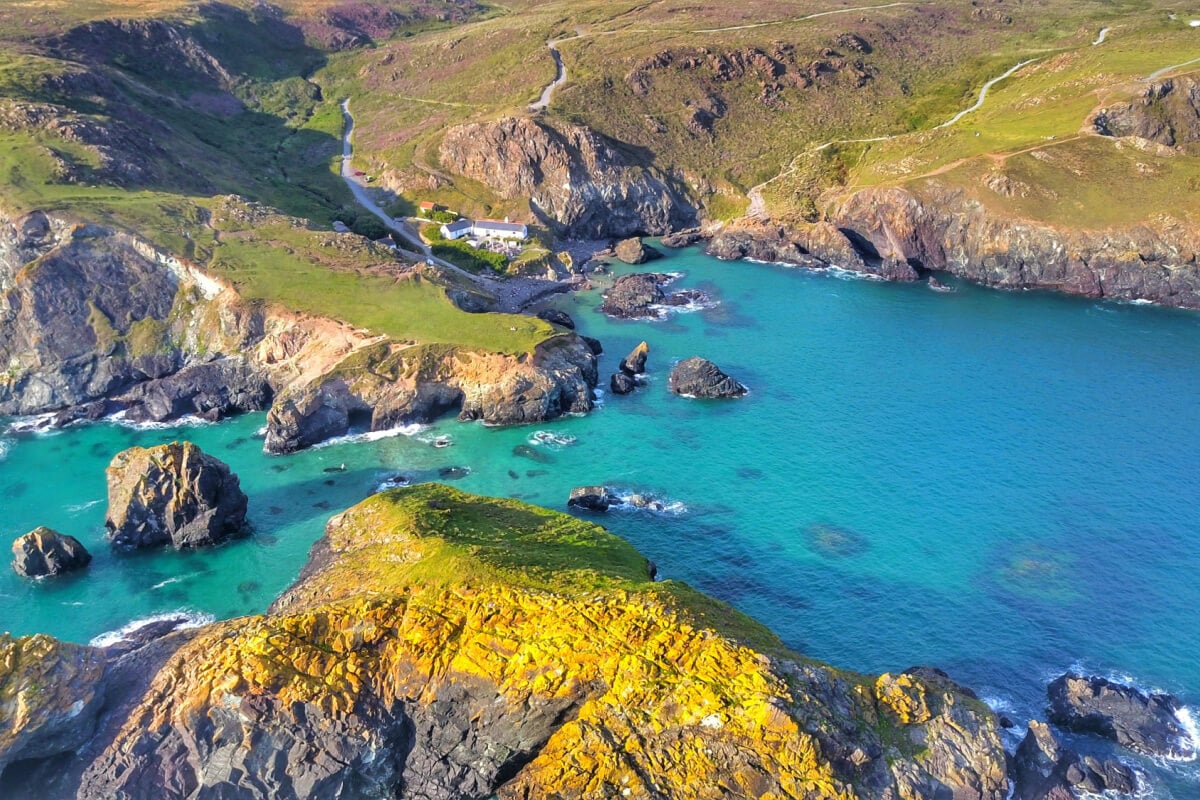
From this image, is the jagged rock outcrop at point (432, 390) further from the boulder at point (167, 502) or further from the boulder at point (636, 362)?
the boulder at point (167, 502)

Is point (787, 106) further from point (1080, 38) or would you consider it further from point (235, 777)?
point (235, 777)

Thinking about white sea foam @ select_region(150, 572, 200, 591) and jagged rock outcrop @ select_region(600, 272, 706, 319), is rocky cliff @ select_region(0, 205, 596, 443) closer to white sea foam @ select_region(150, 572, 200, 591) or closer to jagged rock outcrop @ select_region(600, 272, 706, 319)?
white sea foam @ select_region(150, 572, 200, 591)

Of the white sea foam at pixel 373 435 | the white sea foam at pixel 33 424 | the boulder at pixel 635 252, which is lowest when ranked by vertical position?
the white sea foam at pixel 373 435

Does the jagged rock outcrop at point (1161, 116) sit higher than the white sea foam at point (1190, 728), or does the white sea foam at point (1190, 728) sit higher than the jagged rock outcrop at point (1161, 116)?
the jagged rock outcrop at point (1161, 116)

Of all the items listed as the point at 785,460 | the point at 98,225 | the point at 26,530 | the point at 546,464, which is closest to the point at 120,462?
the point at 26,530

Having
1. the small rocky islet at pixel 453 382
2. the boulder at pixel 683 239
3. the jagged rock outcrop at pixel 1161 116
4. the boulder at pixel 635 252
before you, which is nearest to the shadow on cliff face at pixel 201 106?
the small rocky islet at pixel 453 382

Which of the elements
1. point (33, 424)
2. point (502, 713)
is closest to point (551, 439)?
point (502, 713)

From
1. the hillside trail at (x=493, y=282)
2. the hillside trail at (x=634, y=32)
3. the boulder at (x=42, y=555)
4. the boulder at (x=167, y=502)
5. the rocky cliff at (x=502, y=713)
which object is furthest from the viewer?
the hillside trail at (x=634, y=32)
